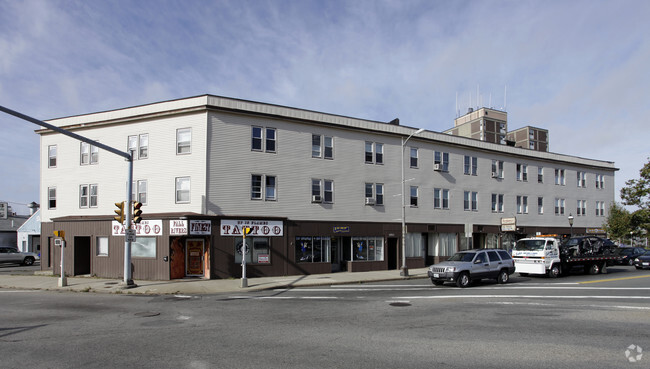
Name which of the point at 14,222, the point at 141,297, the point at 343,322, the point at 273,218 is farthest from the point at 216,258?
the point at 14,222

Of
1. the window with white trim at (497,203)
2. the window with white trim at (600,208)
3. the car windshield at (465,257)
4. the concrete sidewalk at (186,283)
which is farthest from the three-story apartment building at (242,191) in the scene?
the window with white trim at (600,208)

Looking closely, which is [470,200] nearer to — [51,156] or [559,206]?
[559,206]

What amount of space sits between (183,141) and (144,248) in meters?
6.58

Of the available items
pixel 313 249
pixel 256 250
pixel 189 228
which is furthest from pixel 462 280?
pixel 189 228

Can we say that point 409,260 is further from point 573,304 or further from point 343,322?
point 343,322

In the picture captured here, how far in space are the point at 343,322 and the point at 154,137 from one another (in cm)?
1904

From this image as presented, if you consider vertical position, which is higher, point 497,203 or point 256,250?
point 497,203

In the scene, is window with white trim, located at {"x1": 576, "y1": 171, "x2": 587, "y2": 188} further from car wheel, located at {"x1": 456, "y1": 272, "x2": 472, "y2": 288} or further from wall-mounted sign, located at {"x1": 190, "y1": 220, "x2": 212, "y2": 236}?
wall-mounted sign, located at {"x1": 190, "y1": 220, "x2": 212, "y2": 236}

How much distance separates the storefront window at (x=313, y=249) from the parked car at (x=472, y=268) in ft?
28.7

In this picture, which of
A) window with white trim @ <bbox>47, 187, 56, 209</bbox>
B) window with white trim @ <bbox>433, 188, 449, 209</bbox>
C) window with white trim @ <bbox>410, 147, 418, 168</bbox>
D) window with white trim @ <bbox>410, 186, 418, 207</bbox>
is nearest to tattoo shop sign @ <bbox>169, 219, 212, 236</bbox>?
window with white trim @ <bbox>47, 187, 56, 209</bbox>

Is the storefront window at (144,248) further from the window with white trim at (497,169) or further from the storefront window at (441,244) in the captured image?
A: the window with white trim at (497,169)

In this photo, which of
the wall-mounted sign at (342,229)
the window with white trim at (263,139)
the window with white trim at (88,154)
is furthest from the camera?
the wall-mounted sign at (342,229)

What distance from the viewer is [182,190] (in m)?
24.9

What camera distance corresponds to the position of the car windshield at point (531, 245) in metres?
24.4
